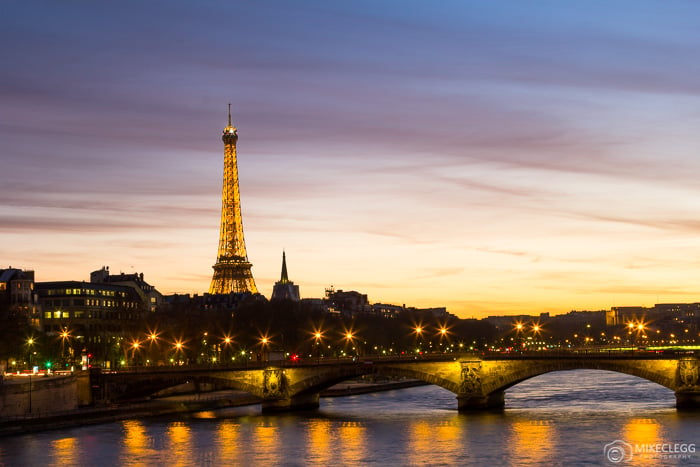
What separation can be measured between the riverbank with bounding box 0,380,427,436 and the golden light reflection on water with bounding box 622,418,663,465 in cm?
3278

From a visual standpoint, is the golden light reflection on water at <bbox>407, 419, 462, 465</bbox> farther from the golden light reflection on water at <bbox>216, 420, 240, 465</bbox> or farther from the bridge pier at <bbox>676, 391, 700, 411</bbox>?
the bridge pier at <bbox>676, 391, 700, 411</bbox>

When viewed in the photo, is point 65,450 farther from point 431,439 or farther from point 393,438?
point 431,439

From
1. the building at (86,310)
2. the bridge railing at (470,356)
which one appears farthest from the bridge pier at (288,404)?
the building at (86,310)

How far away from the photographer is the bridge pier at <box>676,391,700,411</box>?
244 ft

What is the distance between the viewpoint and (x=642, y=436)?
60875mm

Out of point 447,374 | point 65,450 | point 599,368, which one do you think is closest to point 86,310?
point 447,374

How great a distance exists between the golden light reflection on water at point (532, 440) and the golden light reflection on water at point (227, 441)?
13.6 meters

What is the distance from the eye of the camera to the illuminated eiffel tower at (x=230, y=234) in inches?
6614

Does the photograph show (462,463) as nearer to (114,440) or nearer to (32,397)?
(114,440)

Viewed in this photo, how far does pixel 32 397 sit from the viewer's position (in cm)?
7275

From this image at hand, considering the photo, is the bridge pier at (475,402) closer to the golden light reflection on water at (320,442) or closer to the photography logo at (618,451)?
the golden light reflection on water at (320,442)

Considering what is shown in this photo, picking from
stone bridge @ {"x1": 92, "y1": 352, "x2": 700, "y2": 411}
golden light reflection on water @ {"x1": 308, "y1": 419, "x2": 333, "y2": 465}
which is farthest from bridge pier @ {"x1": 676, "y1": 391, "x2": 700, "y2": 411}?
golden light reflection on water @ {"x1": 308, "y1": 419, "x2": 333, "y2": 465}

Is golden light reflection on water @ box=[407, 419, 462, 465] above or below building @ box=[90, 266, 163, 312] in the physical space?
below

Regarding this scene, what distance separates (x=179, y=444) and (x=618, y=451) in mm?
23063
